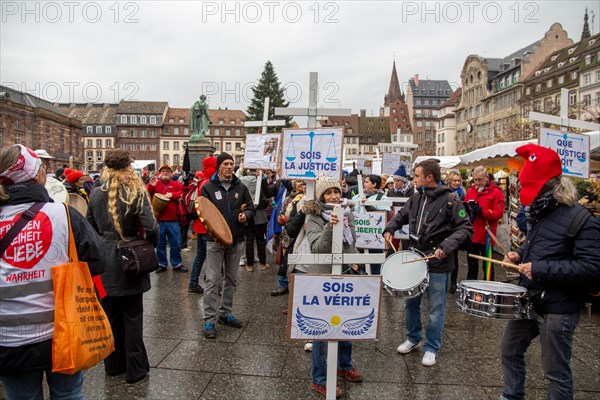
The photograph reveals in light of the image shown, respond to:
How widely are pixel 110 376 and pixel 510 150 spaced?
9969 millimetres

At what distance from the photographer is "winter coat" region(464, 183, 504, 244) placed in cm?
710

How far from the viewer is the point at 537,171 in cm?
313

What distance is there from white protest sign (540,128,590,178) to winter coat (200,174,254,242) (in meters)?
4.19

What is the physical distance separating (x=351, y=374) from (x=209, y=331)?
1840 mm

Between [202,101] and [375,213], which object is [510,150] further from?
[202,101]

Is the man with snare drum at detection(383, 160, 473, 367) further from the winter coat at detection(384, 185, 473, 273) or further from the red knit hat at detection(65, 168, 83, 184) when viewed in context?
the red knit hat at detection(65, 168, 83, 184)

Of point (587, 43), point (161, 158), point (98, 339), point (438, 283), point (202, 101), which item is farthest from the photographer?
point (161, 158)

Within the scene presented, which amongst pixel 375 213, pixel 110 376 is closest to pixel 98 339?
pixel 110 376

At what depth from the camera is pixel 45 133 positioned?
69312 mm

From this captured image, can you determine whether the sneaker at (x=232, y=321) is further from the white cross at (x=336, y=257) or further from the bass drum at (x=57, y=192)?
the bass drum at (x=57, y=192)

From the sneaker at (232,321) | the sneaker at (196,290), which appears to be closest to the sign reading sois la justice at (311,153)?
the sneaker at (232,321)

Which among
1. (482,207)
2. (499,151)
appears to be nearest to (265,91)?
(499,151)

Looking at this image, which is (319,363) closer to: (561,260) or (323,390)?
(323,390)

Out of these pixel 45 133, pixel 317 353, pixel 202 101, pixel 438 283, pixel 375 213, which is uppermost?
pixel 45 133
